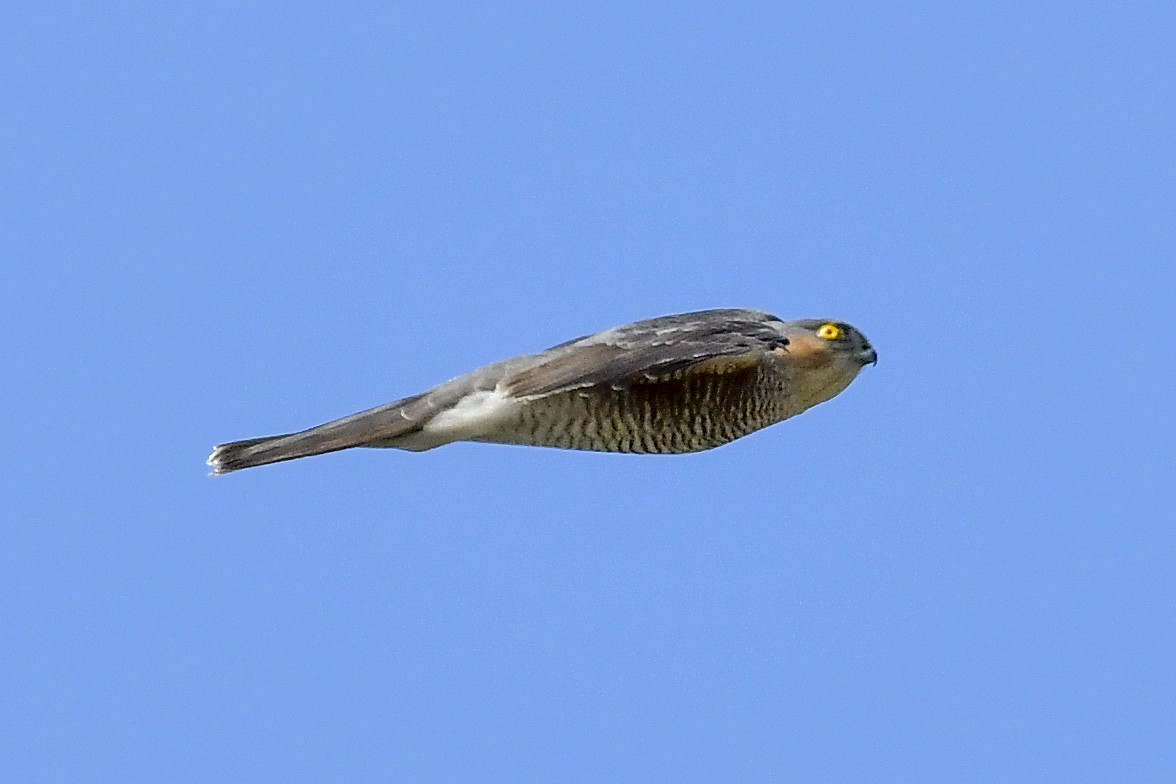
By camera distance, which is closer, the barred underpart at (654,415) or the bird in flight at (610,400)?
the bird in flight at (610,400)

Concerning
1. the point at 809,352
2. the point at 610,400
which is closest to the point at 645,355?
the point at 610,400

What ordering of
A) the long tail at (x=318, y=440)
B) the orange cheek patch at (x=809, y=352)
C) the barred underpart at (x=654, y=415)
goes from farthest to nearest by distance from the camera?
the orange cheek patch at (x=809, y=352) < the barred underpart at (x=654, y=415) < the long tail at (x=318, y=440)

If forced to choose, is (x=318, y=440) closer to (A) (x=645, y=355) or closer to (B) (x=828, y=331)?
(A) (x=645, y=355)

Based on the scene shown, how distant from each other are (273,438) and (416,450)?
55cm

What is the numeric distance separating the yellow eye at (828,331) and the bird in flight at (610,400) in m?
0.12

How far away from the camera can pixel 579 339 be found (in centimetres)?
611

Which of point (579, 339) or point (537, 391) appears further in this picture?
point (579, 339)

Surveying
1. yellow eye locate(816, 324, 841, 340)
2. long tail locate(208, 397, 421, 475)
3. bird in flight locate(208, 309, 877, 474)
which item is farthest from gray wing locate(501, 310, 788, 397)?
long tail locate(208, 397, 421, 475)

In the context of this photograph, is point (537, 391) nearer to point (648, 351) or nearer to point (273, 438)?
point (648, 351)

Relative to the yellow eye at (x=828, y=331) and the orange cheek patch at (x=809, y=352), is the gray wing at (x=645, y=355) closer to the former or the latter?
the orange cheek patch at (x=809, y=352)

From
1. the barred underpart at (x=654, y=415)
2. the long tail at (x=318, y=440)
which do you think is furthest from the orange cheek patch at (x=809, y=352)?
the long tail at (x=318, y=440)

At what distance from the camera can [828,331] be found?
620cm

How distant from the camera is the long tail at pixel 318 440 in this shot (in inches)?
221

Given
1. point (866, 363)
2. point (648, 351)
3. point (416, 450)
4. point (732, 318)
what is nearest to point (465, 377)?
point (416, 450)
